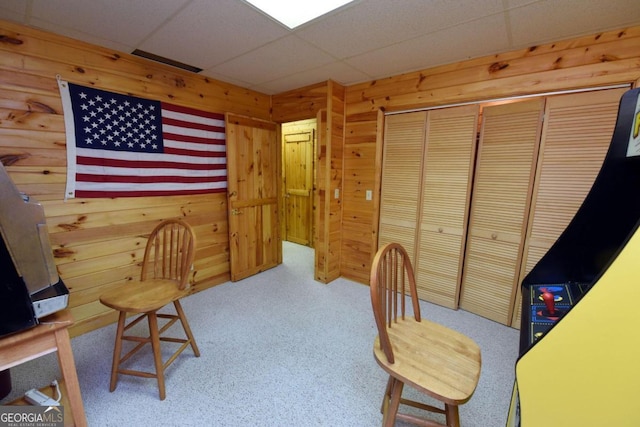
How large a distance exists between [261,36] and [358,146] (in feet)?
5.00

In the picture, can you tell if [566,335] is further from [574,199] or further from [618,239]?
[574,199]

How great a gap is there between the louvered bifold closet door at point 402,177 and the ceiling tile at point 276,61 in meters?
0.99

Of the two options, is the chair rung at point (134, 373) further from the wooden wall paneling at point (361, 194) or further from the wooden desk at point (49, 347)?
the wooden wall paneling at point (361, 194)

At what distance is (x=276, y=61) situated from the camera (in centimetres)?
238

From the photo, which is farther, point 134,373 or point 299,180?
point 299,180

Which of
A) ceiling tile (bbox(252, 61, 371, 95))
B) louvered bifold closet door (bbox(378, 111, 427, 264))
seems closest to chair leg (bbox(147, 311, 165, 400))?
louvered bifold closet door (bbox(378, 111, 427, 264))

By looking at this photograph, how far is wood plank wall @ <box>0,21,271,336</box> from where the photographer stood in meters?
1.80

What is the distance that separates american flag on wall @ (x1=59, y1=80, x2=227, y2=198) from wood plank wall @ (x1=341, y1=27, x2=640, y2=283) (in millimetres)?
1614

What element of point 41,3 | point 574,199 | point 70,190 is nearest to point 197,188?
point 70,190

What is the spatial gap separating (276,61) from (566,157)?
2.50 m

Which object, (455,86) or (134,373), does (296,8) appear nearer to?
(455,86)

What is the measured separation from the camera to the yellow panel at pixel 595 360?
0.53 m

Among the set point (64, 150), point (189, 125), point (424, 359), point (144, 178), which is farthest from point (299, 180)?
point (424, 359)

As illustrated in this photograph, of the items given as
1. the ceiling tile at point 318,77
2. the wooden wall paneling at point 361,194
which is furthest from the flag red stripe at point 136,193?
the wooden wall paneling at point 361,194
